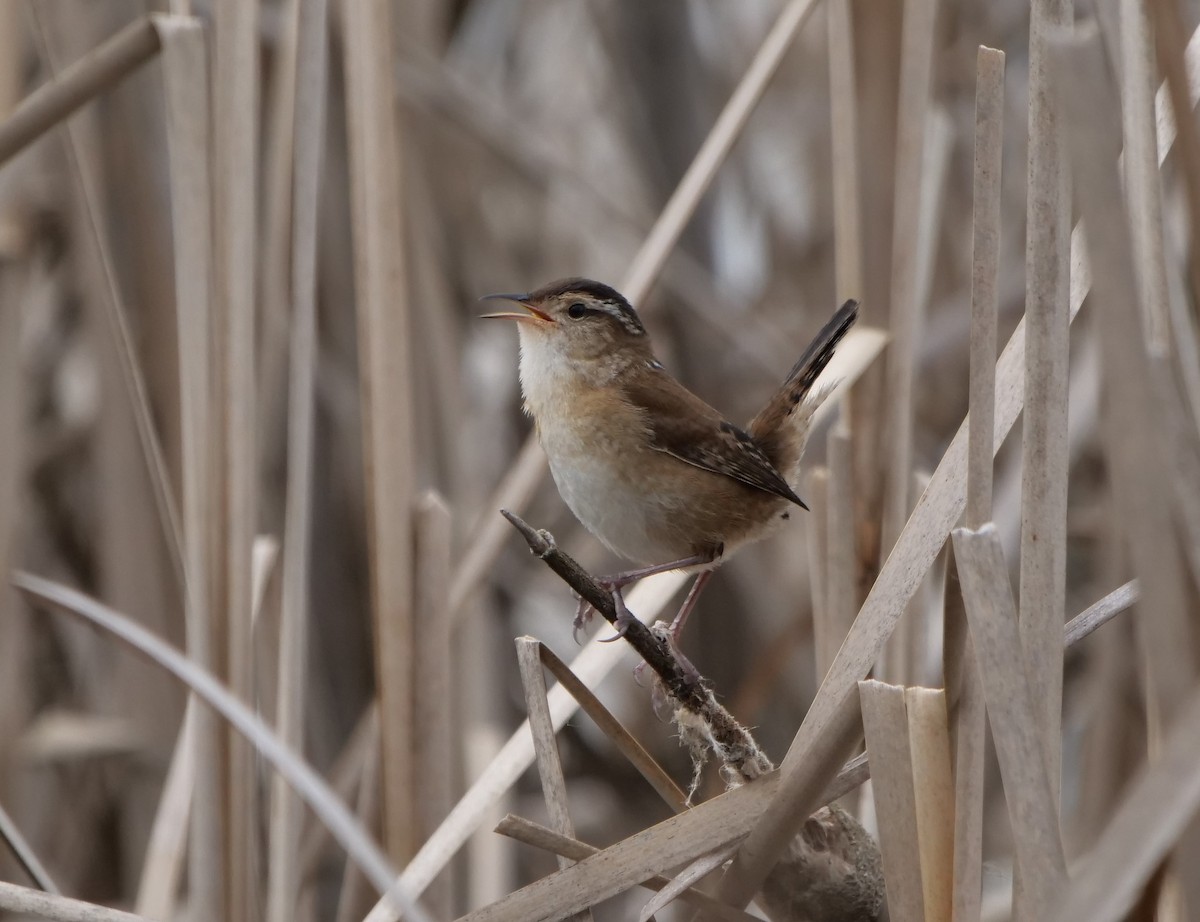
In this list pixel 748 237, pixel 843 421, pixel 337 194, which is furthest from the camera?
pixel 748 237

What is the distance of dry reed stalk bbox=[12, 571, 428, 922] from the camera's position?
130 centimetres

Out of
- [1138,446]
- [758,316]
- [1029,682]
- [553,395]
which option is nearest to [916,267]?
[553,395]

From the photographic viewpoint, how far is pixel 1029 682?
3.91 feet

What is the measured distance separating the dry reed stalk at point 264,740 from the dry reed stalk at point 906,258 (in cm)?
95

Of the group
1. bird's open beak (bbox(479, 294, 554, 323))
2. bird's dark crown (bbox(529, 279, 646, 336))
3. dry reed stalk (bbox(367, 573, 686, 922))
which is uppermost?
bird's dark crown (bbox(529, 279, 646, 336))

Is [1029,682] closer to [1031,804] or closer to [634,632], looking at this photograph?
[1031,804]

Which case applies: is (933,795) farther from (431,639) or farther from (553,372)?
(553,372)

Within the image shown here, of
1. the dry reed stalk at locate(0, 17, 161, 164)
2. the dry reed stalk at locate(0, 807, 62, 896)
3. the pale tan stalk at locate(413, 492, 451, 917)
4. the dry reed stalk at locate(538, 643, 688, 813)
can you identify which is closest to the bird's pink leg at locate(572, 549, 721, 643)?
the dry reed stalk at locate(538, 643, 688, 813)

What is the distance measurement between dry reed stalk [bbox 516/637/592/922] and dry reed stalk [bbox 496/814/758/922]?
0.03 meters

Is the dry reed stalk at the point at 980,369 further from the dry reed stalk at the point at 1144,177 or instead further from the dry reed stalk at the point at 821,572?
the dry reed stalk at the point at 821,572

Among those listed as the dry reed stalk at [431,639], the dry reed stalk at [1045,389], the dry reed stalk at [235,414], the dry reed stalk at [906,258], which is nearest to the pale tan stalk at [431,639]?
the dry reed stalk at [431,639]

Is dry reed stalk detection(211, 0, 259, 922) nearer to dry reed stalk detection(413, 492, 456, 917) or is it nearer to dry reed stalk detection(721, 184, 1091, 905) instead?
dry reed stalk detection(413, 492, 456, 917)

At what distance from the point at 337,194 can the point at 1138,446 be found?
256 centimetres

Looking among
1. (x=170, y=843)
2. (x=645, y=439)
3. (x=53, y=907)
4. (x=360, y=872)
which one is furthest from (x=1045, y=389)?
(x=170, y=843)
